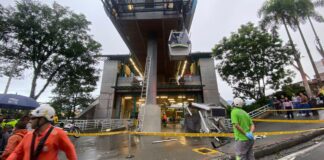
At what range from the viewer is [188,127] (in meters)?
10.6

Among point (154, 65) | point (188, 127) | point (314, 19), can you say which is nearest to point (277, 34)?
point (314, 19)

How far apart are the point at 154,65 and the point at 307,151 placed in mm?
11343

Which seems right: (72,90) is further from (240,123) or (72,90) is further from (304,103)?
(304,103)

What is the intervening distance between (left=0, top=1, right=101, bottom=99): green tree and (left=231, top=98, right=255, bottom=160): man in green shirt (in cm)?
2036

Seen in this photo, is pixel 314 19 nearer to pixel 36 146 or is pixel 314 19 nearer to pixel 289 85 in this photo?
pixel 289 85

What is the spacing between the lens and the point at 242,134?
338cm

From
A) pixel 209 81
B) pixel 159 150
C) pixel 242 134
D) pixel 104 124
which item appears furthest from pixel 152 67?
pixel 209 81

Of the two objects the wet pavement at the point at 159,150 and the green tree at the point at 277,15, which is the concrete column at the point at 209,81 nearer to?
the green tree at the point at 277,15

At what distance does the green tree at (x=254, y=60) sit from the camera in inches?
674

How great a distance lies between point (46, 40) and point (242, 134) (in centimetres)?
2146

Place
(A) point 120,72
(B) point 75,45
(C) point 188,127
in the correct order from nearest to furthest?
(C) point 188,127 → (B) point 75,45 → (A) point 120,72

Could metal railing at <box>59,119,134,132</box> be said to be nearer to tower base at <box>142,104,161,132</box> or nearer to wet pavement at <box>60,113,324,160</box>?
tower base at <box>142,104,161,132</box>

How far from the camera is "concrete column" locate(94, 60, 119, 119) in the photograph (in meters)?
22.3

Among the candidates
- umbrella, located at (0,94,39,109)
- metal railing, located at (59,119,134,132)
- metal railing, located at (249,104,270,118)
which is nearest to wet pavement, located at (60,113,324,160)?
umbrella, located at (0,94,39,109)
